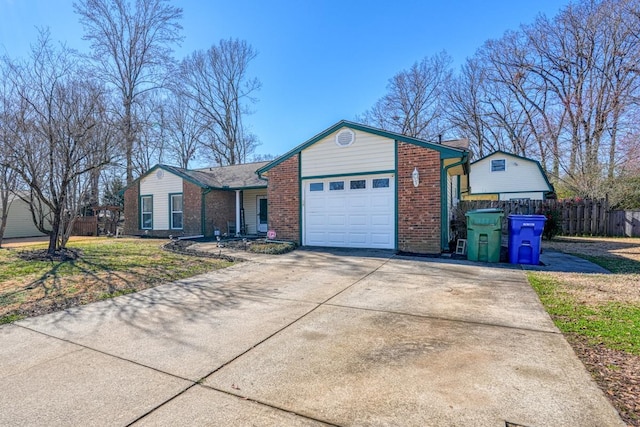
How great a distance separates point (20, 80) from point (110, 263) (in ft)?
19.2

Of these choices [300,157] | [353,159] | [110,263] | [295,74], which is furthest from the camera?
[295,74]

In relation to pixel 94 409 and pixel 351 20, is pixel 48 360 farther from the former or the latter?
pixel 351 20

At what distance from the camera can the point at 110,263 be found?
8094 mm

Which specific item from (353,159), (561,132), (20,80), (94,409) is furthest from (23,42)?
(561,132)

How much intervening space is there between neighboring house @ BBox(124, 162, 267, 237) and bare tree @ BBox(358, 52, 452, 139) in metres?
15.7

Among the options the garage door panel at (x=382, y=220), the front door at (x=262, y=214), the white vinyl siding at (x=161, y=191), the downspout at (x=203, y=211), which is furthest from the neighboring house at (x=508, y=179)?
the white vinyl siding at (x=161, y=191)

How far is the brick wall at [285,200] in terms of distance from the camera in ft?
36.3

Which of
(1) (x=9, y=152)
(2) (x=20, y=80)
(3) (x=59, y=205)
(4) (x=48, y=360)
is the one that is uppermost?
(2) (x=20, y=80)

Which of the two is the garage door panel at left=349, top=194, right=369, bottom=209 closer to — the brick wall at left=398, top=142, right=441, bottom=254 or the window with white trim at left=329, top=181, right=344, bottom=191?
the window with white trim at left=329, top=181, right=344, bottom=191

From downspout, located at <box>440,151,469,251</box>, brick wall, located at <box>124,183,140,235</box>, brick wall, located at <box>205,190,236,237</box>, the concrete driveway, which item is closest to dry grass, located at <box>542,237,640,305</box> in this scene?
the concrete driveway

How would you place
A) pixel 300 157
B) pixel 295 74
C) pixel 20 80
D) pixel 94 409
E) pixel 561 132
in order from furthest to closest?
1. pixel 561 132
2. pixel 295 74
3. pixel 300 157
4. pixel 20 80
5. pixel 94 409

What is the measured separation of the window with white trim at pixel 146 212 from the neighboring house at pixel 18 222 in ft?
31.6

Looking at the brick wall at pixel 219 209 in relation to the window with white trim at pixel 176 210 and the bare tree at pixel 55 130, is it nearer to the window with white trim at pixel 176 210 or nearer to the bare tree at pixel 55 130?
the window with white trim at pixel 176 210

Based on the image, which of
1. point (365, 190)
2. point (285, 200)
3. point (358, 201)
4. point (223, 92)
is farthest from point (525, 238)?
point (223, 92)
